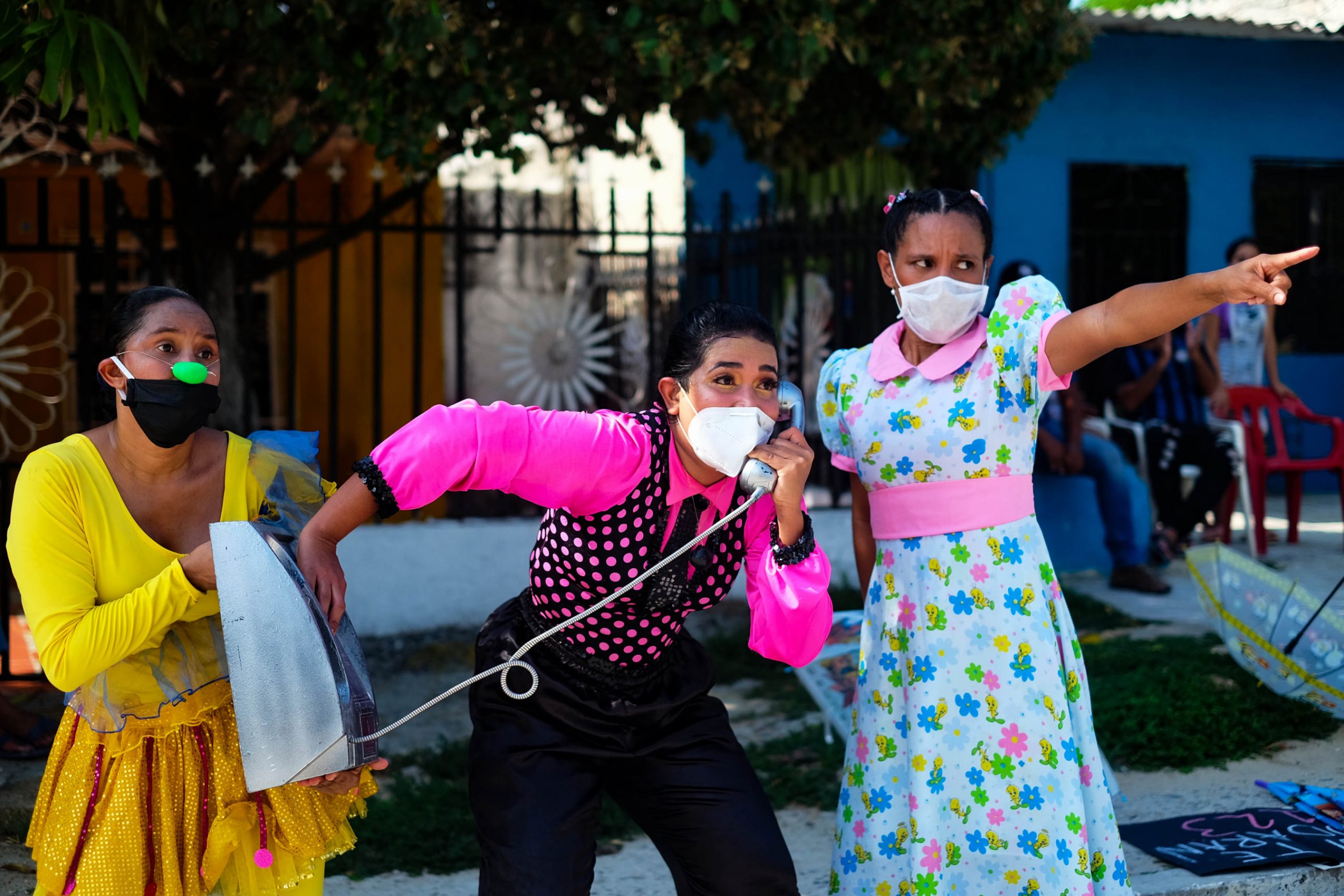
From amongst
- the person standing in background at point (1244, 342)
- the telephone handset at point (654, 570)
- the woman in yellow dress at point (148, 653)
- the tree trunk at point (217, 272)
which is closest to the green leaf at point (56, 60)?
the woman in yellow dress at point (148, 653)

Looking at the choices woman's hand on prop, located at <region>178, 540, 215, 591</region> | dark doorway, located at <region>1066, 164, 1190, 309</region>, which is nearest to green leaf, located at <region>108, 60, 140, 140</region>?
woman's hand on prop, located at <region>178, 540, 215, 591</region>

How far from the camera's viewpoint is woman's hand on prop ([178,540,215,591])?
2.51m

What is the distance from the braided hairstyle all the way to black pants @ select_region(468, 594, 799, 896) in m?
1.17

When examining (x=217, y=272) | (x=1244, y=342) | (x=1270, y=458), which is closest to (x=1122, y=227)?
(x=1244, y=342)

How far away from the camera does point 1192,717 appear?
191 inches

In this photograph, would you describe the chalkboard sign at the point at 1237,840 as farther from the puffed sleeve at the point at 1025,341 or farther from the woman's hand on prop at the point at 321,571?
the woman's hand on prop at the point at 321,571

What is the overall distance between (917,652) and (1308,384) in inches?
378

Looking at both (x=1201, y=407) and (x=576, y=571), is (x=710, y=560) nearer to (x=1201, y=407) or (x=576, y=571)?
(x=576, y=571)

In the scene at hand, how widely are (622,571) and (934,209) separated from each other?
115cm

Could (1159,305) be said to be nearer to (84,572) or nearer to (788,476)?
(788,476)

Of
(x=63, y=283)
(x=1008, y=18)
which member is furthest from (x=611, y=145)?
(x=63, y=283)

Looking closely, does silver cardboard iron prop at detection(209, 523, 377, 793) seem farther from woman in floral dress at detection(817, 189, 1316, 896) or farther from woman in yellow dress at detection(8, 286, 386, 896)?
woman in floral dress at detection(817, 189, 1316, 896)

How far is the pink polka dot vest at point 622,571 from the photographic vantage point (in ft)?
8.91

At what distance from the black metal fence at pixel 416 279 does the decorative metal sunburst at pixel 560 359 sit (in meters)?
0.15
